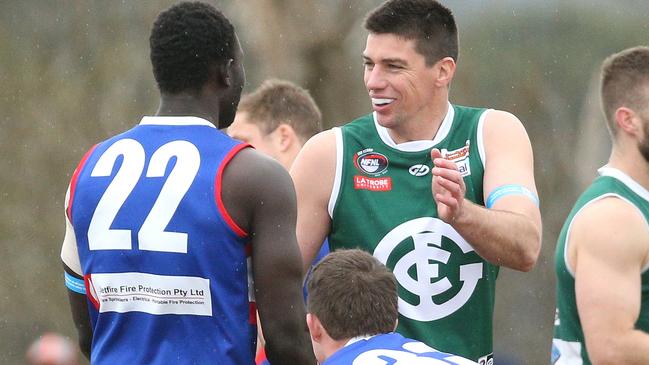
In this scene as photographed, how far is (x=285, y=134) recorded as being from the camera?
7.57m

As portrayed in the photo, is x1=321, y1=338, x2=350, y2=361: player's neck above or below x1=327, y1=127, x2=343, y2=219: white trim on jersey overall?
below

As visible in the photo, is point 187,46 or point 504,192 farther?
point 504,192

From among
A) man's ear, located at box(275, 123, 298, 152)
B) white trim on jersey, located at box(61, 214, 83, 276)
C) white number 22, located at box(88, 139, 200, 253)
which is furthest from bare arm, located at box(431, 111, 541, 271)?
man's ear, located at box(275, 123, 298, 152)

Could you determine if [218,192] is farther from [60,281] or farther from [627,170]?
[60,281]

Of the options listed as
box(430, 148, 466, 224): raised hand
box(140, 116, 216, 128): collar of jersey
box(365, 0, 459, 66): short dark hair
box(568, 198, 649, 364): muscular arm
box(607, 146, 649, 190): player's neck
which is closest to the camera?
box(140, 116, 216, 128): collar of jersey

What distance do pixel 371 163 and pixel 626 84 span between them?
1.13 metres

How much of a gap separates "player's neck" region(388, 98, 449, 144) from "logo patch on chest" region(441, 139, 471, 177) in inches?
5.0

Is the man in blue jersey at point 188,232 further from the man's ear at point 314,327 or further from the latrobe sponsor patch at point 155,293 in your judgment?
the man's ear at point 314,327

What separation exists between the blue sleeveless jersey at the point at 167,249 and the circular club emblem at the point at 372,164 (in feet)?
3.75

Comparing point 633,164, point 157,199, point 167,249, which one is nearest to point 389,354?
point 167,249

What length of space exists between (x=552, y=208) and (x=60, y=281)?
640 centimetres

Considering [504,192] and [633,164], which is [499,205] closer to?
[504,192]

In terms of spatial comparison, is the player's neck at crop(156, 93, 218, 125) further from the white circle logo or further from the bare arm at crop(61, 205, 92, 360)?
the white circle logo

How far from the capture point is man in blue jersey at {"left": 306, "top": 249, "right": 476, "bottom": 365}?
192 inches
